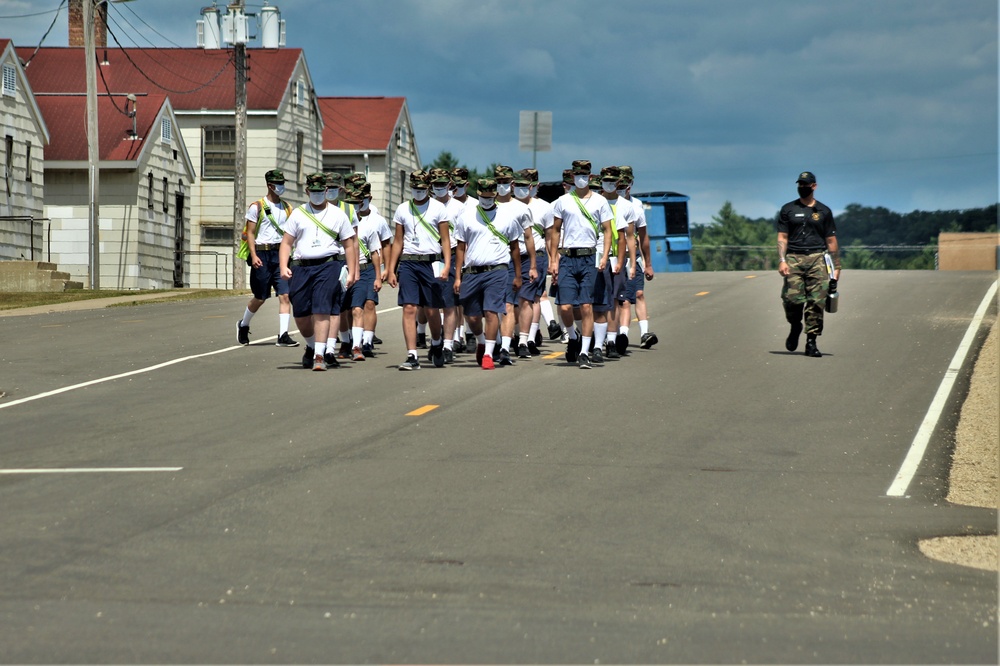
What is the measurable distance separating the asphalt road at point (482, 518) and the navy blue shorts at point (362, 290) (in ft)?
4.07

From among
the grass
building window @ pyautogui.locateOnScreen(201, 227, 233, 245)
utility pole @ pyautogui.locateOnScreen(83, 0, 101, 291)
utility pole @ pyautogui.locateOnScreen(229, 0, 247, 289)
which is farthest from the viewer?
building window @ pyautogui.locateOnScreen(201, 227, 233, 245)

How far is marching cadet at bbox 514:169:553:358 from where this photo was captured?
1688cm

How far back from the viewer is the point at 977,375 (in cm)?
1603

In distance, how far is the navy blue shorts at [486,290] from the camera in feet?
53.5

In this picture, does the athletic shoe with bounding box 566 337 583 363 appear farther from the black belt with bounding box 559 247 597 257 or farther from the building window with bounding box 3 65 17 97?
the building window with bounding box 3 65 17 97

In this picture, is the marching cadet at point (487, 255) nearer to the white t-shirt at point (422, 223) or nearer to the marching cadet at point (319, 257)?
the white t-shirt at point (422, 223)

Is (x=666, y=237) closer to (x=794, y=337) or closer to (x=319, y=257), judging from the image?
(x=794, y=337)

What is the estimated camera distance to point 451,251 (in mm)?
16812

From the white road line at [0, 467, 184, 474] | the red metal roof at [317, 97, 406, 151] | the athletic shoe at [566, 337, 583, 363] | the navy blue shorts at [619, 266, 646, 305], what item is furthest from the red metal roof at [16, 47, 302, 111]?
the white road line at [0, 467, 184, 474]

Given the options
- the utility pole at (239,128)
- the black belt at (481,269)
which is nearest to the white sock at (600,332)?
the black belt at (481,269)

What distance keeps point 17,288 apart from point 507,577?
101 ft

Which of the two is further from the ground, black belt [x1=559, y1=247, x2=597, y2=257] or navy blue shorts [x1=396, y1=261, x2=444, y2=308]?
black belt [x1=559, y1=247, x2=597, y2=257]

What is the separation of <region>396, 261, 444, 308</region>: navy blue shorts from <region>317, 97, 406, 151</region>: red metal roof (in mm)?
45880

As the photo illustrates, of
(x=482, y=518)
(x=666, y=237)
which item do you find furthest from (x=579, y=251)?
(x=666, y=237)
